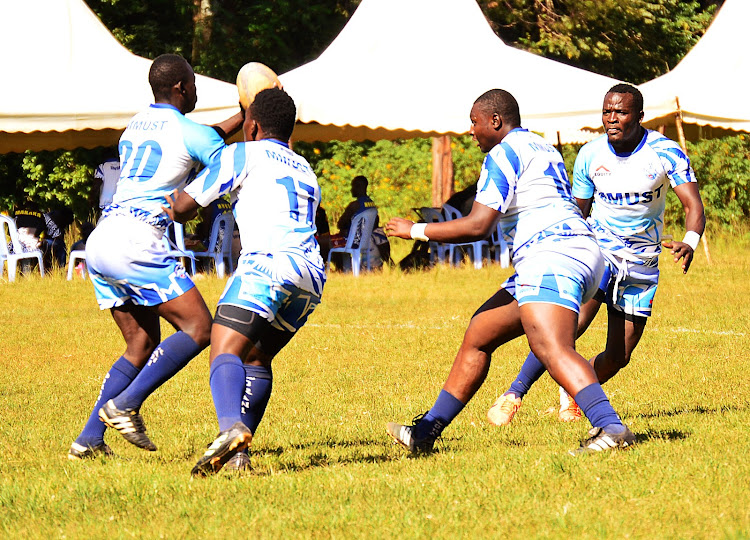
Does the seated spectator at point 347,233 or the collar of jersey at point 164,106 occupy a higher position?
the collar of jersey at point 164,106

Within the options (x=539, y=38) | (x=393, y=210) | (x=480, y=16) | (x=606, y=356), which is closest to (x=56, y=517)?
(x=606, y=356)

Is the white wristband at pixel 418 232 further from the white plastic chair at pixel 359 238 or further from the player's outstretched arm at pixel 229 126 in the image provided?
the white plastic chair at pixel 359 238

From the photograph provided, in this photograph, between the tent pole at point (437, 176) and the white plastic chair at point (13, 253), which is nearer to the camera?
the white plastic chair at point (13, 253)

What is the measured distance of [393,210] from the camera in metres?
25.6

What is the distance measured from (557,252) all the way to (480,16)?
12.1 metres

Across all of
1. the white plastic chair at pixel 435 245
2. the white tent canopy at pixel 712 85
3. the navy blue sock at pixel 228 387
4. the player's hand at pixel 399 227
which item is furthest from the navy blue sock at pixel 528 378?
the white plastic chair at pixel 435 245

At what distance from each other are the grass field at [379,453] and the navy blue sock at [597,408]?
16 centimetres

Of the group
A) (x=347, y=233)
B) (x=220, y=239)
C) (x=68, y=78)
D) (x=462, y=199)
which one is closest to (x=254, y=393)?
(x=68, y=78)

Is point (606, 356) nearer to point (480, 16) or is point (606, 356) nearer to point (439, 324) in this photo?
point (439, 324)

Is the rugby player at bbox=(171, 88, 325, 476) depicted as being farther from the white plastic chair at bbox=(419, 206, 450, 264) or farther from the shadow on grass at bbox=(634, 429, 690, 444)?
the white plastic chair at bbox=(419, 206, 450, 264)

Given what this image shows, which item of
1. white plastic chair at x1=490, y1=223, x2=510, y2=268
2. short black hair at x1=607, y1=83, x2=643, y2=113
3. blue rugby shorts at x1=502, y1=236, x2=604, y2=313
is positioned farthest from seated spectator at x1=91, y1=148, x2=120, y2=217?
blue rugby shorts at x1=502, y1=236, x2=604, y2=313

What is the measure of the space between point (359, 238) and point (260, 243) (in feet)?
38.9

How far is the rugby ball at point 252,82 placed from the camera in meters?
5.74

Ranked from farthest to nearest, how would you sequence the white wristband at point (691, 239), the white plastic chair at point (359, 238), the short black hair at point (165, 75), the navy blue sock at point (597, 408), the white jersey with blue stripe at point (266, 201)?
1. the white plastic chair at point (359, 238)
2. the white wristband at point (691, 239)
3. the short black hair at point (165, 75)
4. the navy blue sock at point (597, 408)
5. the white jersey with blue stripe at point (266, 201)
